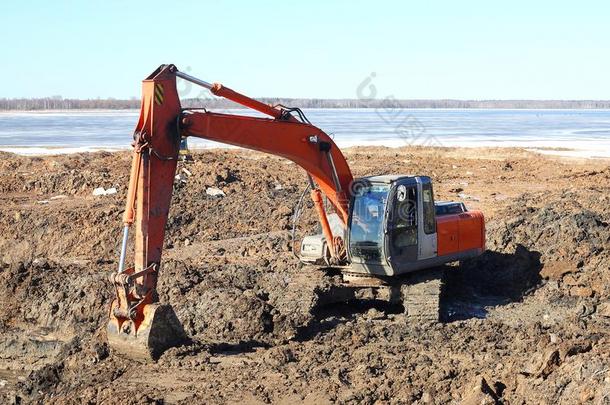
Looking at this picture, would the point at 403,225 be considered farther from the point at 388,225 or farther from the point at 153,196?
the point at 153,196

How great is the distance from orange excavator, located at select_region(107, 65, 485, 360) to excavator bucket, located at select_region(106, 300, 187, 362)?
1 centimetres

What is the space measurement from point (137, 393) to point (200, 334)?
8.58ft

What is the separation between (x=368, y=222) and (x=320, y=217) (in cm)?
83

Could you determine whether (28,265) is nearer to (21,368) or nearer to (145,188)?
(21,368)

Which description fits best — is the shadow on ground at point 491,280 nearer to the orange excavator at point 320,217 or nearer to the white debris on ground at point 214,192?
the orange excavator at point 320,217

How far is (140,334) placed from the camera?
10727 millimetres

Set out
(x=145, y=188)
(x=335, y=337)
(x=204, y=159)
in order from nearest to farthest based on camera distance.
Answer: (x=145, y=188)
(x=335, y=337)
(x=204, y=159)

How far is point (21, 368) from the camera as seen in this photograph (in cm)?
1301

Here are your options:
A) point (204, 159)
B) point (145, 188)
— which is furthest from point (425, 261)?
point (204, 159)

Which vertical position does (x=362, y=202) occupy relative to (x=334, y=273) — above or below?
above

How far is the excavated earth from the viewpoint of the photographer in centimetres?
998

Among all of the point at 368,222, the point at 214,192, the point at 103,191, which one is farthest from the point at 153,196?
the point at 103,191

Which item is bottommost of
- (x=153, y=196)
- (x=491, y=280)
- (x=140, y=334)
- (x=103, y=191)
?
(x=491, y=280)

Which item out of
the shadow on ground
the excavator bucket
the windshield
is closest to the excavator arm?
the excavator bucket
